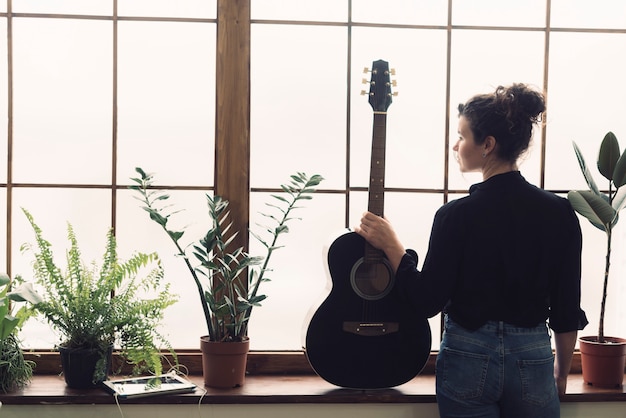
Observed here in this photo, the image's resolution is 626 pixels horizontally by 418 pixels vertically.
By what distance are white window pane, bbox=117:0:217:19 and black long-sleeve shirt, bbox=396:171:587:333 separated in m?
1.19

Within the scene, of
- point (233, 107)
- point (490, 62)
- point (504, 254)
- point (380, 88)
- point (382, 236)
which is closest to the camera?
point (504, 254)

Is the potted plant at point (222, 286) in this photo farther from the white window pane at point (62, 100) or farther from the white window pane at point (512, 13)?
the white window pane at point (512, 13)

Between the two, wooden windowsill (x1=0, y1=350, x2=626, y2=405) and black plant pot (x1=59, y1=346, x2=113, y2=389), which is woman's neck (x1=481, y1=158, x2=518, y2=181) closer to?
wooden windowsill (x1=0, y1=350, x2=626, y2=405)

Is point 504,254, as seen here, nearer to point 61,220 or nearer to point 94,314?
point 94,314

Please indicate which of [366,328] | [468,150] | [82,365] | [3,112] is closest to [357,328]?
[366,328]

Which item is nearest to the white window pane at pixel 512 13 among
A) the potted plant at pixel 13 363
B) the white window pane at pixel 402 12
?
the white window pane at pixel 402 12

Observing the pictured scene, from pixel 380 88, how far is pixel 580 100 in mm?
873

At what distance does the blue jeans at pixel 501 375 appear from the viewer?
6.27 ft

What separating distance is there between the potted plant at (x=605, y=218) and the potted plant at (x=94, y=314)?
138cm

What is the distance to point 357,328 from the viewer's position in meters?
2.22

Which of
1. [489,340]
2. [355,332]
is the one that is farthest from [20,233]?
[489,340]

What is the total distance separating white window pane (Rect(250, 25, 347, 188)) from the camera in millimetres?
2564

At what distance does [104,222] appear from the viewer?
2547mm

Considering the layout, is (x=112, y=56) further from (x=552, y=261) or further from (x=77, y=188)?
(x=552, y=261)
